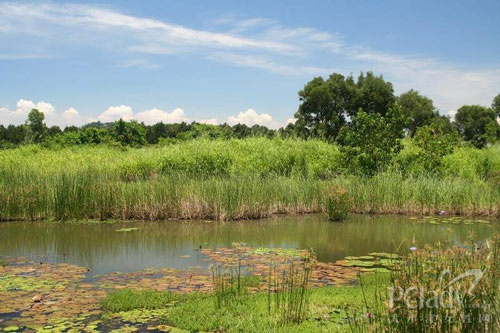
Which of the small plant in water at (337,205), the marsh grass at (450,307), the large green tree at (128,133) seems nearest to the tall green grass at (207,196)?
the small plant in water at (337,205)

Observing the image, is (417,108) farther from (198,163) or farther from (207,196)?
(207,196)

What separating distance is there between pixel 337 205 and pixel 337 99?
1262 inches

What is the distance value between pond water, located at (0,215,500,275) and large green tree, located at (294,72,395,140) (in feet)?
98.0

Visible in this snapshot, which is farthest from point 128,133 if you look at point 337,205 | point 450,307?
point 450,307

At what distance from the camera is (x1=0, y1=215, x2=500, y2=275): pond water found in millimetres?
9594

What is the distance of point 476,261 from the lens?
4645 millimetres

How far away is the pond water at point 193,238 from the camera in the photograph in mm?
9594

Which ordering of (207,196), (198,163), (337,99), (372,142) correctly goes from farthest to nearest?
(337,99)
(198,163)
(372,142)
(207,196)

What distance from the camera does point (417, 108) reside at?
4762 centimetres

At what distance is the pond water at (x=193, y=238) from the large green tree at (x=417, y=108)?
35864 millimetres

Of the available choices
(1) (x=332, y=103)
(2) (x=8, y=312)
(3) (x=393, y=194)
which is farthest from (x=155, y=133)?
(2) (x=8, y=312)

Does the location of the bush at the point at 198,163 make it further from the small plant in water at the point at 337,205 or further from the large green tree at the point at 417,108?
the large green tree at the point at 417,108

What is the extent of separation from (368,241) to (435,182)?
5.73 meters

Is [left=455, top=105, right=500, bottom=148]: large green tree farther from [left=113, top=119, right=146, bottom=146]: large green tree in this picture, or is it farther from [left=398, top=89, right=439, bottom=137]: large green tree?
[left=113, top=119, right=146, bottom=146]: large green tree
